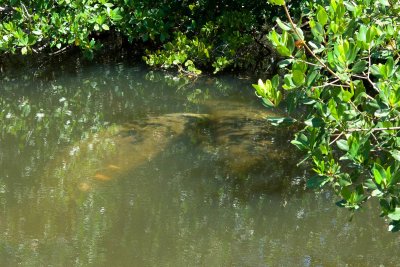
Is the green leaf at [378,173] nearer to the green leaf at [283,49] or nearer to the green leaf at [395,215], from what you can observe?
the green leaf at [395,215]

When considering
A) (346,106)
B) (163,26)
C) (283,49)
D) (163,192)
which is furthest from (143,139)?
(346,106)

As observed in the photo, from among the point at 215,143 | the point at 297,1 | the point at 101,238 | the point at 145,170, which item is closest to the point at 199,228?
the point at 101,238

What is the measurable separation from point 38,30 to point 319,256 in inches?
208

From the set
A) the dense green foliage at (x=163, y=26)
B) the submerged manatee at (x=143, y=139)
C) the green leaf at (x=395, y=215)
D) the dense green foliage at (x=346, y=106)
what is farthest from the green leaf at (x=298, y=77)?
the dense green foliage at (x=163, y=26)

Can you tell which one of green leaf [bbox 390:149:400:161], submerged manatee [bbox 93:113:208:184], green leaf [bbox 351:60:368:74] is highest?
green leaf [bbox 351:60:368:74]

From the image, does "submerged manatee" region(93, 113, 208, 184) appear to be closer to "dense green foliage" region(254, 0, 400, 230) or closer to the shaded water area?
the shaded water area

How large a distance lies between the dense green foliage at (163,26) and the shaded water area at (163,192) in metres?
0.91

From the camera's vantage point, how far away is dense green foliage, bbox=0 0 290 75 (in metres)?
8.05

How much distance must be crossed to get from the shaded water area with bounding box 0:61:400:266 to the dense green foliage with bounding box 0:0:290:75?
0.91m

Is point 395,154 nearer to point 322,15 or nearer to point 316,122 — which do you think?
point 316,122

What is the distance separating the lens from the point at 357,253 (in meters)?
4.14

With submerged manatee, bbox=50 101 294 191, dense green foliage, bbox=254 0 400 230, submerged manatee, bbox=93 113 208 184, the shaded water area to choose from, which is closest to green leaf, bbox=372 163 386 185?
dense green foliage, bbox=254 0 400 230

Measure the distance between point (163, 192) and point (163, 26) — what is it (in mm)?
4044

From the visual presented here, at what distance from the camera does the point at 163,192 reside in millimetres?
5039
